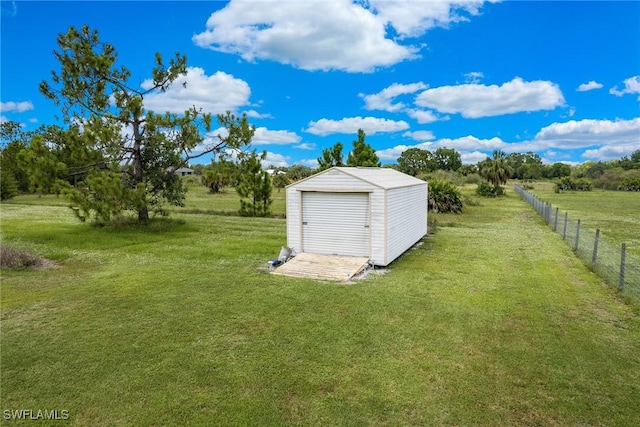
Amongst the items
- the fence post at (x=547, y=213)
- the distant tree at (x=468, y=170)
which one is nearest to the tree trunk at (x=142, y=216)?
the fence post at (x=547, y=213)

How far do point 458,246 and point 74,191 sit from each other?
1214 centimetres

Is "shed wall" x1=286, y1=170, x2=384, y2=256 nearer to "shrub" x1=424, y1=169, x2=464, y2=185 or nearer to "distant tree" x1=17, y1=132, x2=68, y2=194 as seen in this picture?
"distant tree" x1=17, y1=132, x2=68, y2=194

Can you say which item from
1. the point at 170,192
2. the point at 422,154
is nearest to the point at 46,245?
the point at 170,192

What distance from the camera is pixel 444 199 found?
2227 centimetres

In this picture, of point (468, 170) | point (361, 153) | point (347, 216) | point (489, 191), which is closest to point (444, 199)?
point (361, 153)

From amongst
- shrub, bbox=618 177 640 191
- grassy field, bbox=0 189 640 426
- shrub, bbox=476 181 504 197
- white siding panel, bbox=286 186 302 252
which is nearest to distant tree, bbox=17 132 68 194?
grassy field, bbox=0 189 640 426

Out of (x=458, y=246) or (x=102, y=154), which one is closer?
(x=458, y=246)

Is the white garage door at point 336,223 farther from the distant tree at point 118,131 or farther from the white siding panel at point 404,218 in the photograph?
the distant tree at point 118,131

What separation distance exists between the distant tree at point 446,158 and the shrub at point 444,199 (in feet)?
186

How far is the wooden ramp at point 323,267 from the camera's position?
27.7 feet

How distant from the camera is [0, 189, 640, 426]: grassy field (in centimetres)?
385

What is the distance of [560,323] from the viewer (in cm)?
595

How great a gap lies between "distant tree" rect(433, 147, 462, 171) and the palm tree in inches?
1461

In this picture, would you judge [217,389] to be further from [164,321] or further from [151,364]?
[164,321]
